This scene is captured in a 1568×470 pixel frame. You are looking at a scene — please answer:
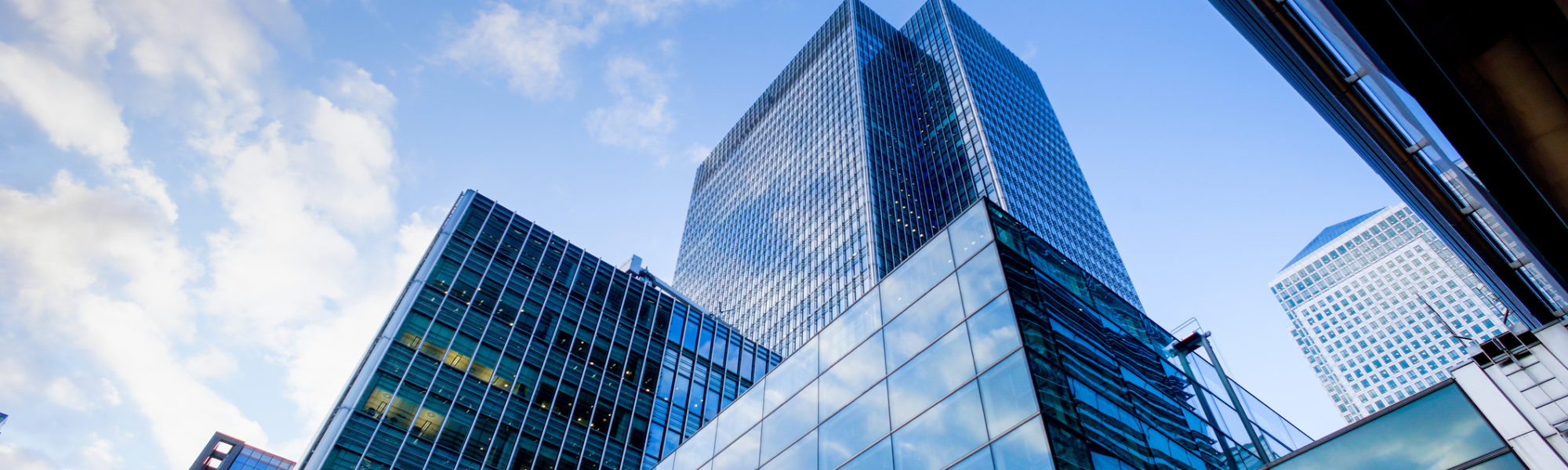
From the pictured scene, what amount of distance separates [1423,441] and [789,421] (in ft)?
44.6

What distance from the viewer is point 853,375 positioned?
62.1 feet

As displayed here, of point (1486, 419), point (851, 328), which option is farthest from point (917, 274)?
point (1486, 419)

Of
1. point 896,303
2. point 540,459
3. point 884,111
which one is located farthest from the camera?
point 884,111

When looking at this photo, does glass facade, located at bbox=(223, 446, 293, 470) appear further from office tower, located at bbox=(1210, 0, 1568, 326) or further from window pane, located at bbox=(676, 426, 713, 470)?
office tower, located at bbox=(1210, 0, 1568, 326)

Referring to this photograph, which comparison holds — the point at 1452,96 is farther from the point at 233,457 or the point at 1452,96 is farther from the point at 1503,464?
the point at 233,457

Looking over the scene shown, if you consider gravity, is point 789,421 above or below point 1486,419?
above

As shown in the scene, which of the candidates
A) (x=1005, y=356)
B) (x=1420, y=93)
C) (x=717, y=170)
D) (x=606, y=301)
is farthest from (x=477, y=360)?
(x=717, y=170)

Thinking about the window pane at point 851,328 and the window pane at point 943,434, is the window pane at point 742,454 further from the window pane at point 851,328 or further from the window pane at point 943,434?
the window pane at point 943,434

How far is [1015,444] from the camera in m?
13.4

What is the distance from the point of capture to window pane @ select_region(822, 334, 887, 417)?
18297 millimetres

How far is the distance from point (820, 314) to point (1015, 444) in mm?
69875

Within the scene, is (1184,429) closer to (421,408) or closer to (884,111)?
(421,408)

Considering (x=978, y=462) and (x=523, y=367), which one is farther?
(x=523, y=367)

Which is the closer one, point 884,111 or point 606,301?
point 606,301
